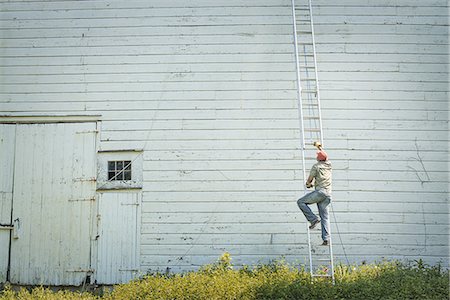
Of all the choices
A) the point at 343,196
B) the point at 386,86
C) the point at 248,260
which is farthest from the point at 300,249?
the point at 386,86

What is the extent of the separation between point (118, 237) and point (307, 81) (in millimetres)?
4649

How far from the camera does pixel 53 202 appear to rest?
31.8ft

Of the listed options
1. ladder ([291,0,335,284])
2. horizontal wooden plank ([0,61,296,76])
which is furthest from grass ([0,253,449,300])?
horizontal wooden plank ([0,61,296,76])

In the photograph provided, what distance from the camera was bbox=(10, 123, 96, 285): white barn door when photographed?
9.50 metres

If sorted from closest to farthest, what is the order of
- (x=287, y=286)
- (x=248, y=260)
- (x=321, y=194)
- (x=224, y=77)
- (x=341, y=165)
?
(x=287, y=286), (x=321, y=194), (x=248, y=260), (x=341, y=165), (x=224, y=77)

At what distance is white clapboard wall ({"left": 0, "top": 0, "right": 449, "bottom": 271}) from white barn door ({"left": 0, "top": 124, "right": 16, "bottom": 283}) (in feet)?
1.58

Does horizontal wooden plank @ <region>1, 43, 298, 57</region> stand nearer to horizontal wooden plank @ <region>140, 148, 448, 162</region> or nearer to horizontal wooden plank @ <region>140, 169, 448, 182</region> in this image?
horizontal wooden plank @ <region>140, 148, 448, 162</region>

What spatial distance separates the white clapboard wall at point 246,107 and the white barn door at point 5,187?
1.58ft

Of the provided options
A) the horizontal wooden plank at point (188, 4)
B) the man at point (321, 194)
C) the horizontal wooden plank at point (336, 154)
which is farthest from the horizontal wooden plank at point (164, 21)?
the man at point (321, 194)

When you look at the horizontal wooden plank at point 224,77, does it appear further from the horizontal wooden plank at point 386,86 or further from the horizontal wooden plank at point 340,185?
the horizontal wooden plank at point 340,185

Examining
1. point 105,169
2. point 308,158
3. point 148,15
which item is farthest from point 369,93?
point 105,169

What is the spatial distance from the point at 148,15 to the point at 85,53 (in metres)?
1.44

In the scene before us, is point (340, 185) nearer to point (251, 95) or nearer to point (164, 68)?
point (251, 95)

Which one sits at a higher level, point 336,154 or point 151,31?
point 151,31
